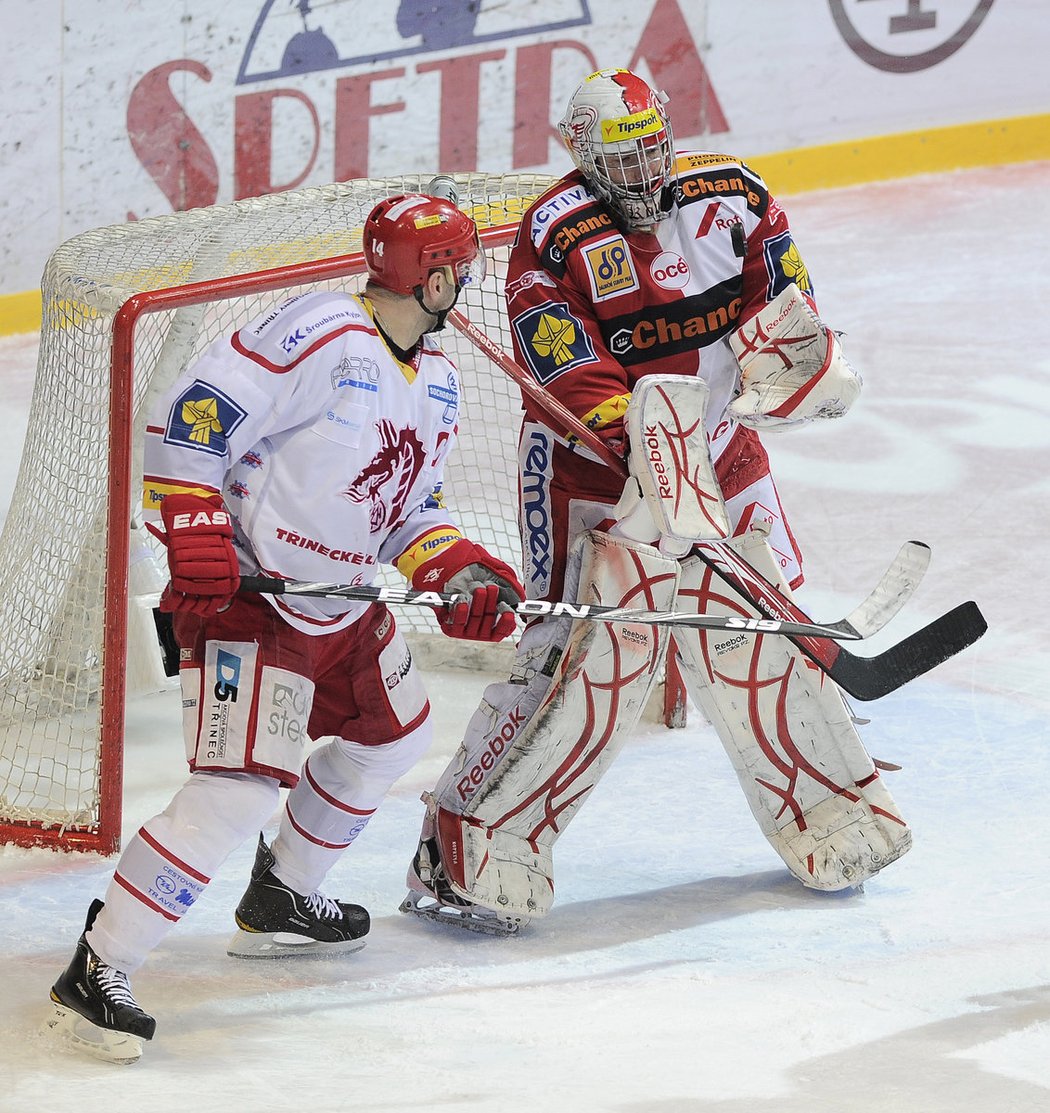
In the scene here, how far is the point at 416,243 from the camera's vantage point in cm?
282

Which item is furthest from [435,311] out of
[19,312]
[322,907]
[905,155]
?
[905,155]

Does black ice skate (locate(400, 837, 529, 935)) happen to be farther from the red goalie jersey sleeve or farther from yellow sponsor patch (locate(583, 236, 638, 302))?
yellow sponsor patch (locate(583, 236, 638, 302))

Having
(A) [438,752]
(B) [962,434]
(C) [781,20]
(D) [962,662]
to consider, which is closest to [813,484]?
(B) [962,434]

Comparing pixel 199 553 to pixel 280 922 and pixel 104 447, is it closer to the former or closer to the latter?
pixel 280 922

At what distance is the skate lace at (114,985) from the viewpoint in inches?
109

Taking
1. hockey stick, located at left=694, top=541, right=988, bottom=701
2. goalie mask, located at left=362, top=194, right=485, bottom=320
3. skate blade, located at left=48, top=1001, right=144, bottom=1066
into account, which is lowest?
skate blade, located at left=48, top=1001, right=144, bottom=1066

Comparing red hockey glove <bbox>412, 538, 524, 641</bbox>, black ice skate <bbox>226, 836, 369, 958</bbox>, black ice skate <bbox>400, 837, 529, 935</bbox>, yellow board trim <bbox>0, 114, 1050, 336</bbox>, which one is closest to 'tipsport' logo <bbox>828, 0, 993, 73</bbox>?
yellow board trim <bbox>0, 114, 1050, 336</bbox>

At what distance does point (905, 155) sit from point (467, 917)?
206 inches

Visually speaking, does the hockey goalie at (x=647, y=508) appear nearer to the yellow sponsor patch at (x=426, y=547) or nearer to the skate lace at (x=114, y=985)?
the yellow sponsor patch at (x=426, y=547)

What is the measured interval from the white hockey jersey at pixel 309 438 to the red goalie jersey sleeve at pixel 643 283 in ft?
0.99

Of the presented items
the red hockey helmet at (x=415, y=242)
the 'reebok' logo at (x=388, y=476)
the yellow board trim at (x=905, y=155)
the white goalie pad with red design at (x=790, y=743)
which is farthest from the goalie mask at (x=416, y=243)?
the yellow board trim at (x=905, y=155)

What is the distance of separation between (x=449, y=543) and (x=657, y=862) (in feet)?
3.15

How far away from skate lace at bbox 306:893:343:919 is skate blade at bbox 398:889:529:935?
0.19 m

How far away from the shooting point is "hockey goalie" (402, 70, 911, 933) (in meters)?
3.18
